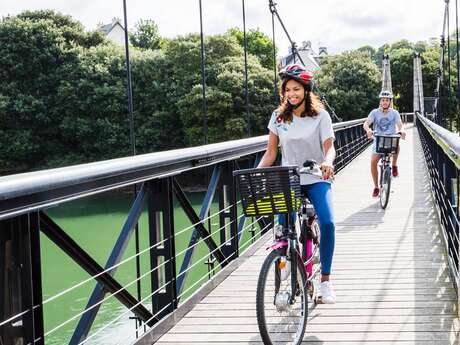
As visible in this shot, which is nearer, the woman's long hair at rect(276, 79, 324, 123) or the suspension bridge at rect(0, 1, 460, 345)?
the suspension bridge at rect(0, 1, 460, 345)

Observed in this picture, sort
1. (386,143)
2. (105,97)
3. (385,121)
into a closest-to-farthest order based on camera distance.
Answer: (386,143) → (385,121) → (105,97)

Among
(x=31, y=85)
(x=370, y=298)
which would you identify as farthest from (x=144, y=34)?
(x=370, y=298)

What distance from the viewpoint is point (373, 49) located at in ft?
350

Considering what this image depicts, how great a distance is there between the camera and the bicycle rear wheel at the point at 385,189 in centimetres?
632

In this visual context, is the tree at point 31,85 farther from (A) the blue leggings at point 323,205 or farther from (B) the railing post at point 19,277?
(B) the railing post at point 19,277

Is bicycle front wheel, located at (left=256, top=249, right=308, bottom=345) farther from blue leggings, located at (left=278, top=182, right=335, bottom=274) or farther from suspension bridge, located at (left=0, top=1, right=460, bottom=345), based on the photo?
blue leggings, located at (left=278, top=182, right=335, bottom=274)

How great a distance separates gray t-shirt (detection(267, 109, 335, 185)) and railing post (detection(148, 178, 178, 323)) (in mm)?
499

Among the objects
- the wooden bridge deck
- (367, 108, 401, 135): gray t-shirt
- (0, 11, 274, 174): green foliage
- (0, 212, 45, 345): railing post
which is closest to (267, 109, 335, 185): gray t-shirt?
the wooden bridge deck

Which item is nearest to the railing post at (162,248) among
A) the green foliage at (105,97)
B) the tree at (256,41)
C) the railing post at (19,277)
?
the railing post at (19,277)

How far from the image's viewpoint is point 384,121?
254 inches

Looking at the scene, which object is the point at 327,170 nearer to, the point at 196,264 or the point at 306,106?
the point at 306,106

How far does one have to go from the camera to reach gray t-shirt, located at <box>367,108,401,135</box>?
6.43 meters

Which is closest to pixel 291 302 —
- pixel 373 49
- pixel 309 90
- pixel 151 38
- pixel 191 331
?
pixel 191 331

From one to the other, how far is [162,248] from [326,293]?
69 centimetres
